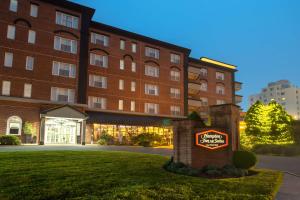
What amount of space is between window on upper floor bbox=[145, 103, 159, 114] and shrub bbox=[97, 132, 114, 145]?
950 cm

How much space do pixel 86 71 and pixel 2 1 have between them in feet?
45.9

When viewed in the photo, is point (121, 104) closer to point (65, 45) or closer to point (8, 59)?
point (65, 45)

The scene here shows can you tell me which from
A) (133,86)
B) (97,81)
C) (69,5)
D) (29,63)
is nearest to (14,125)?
(29,63)

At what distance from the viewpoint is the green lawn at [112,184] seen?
939 centimetres

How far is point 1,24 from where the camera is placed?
36.4m

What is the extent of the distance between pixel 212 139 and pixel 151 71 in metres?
38.5

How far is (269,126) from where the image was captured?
39438mm

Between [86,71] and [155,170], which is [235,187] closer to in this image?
[155,170]

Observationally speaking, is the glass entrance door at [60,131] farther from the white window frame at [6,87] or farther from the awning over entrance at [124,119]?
the white window frame at [6,87]

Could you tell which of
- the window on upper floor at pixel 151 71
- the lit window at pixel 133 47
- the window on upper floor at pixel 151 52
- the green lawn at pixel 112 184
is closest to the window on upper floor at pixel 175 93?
the window on upper floor at pixel 151 71

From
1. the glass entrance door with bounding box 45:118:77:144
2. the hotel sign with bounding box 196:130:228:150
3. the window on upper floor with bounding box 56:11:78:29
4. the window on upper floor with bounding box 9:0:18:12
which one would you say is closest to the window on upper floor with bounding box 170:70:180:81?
the window on upper floor with bounding box 56:11:78:29

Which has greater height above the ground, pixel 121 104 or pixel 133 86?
pixel 133 86

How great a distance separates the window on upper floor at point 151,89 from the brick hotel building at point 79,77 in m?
0.19

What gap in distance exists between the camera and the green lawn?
9391 millimetres
